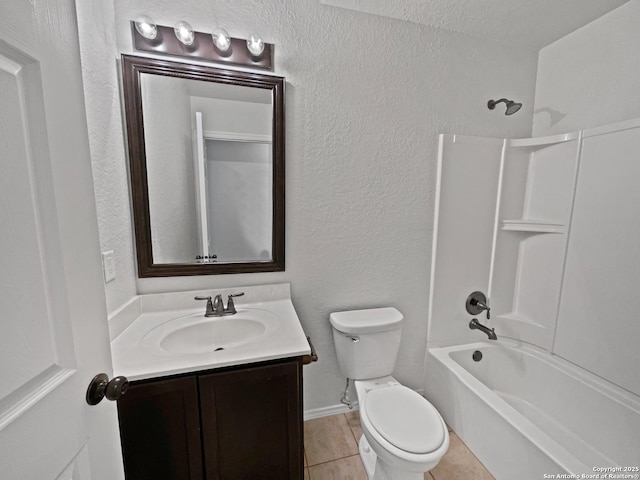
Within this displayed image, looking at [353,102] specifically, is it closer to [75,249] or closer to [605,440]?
[75,249]

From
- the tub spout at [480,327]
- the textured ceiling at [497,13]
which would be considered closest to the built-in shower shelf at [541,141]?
the textured ceiling at [497,13]

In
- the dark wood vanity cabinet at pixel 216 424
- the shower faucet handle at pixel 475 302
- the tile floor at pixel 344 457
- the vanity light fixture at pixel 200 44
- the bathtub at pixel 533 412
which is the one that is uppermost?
the vanity light fixture at pixel 200 44

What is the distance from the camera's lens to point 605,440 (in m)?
1.41

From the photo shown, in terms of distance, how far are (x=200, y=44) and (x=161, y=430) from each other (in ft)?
5.23

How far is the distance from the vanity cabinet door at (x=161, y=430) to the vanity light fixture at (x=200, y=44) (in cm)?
138

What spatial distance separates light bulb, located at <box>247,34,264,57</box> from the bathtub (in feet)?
6.54

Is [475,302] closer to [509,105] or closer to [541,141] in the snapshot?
[541,141]

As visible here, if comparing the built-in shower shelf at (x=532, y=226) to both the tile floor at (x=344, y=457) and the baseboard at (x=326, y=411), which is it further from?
the baseboard at (x=326, y=411)

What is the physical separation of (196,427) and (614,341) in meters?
2.04

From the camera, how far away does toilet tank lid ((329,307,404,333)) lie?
4.83ft

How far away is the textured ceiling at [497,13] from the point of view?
139 centimetres

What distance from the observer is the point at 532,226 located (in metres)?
1.75

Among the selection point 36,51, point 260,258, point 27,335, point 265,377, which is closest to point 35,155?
point 36,51

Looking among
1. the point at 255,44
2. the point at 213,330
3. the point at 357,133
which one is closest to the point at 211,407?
the point at 213,330
